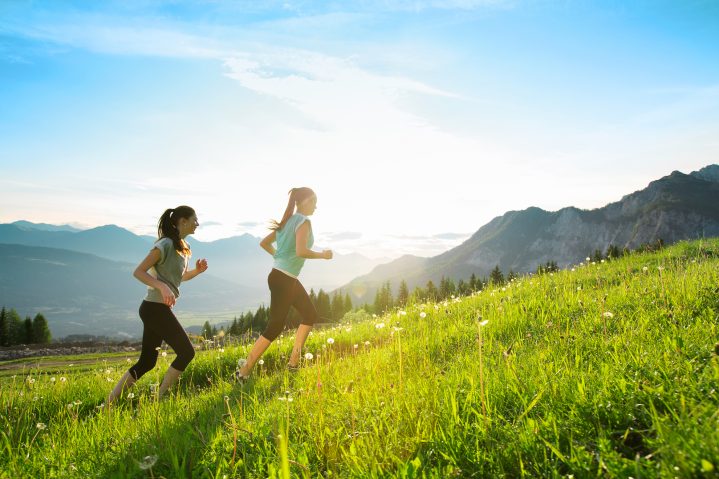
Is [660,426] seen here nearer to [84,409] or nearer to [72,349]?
[84,409]

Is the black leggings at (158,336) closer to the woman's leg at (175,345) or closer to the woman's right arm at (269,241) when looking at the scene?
the woman's leg at (175,345)

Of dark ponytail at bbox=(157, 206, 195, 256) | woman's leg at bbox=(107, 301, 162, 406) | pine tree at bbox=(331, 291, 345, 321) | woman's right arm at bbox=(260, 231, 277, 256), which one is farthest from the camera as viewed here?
pine tree at bbox=(331, 291, 345, 321)

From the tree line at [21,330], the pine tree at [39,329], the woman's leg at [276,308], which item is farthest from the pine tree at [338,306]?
the woman's leg at [276,308]

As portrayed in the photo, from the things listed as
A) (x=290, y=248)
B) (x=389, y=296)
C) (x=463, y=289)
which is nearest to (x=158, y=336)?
(x=290, y=248)

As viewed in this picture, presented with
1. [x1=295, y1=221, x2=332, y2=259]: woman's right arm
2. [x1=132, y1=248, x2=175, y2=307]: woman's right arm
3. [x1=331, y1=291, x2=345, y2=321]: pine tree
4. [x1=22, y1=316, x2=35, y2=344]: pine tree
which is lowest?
[x1=331, y1=291, x2=345, y2=321]: pine tree

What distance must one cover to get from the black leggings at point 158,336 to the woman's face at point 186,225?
1.41m

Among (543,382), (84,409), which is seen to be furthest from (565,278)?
(84,409)

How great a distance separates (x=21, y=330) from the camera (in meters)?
69.3

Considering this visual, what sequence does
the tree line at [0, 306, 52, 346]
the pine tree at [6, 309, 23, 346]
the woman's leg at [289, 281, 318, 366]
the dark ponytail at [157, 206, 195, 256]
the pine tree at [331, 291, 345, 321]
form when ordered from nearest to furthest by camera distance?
the dark ponytail at [157, 206, 195, 256]
the woman's leg at [289, 281, 318, 366]
the tree line at [0, 306, 52, 346]
the pine tree at [6, 309, 23, 346]
the pine tree at [331, 291, 345, 321]

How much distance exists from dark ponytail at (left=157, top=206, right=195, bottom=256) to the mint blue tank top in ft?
5.54

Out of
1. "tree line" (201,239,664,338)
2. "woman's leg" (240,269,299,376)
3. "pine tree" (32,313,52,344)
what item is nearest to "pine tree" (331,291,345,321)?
"tree line" (201,239,664,338)

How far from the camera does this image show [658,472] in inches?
82.6

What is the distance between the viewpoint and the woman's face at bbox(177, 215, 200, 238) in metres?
7.80

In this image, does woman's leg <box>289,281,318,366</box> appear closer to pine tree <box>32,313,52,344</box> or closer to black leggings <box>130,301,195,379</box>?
black leggings <box>130,301,195,379</box>
